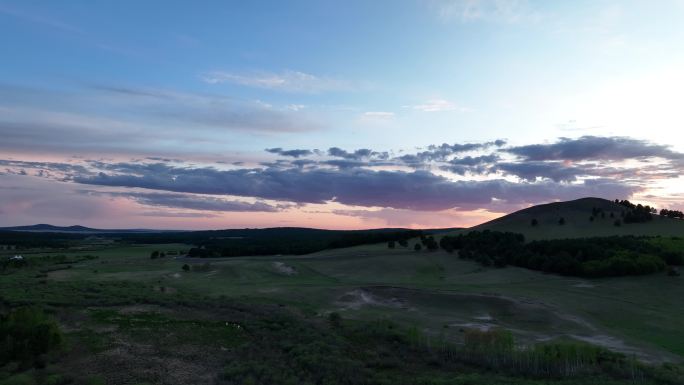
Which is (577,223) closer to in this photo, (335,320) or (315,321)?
(335,320)

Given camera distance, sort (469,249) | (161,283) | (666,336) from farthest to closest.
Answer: (469,249) < (161,283) < (666,336)

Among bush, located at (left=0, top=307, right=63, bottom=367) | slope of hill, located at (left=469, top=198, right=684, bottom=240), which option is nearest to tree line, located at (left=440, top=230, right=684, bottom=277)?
slope of hill, located at (left=469, top=198, right=684, bottom=240)

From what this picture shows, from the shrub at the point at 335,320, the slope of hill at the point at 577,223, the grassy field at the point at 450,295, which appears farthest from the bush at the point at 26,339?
the slope of hill at the point at 577,223

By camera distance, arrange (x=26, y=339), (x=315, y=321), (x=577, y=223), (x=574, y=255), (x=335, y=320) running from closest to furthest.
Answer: (x=26, y=339) < (x=335, y=320) < (x=315, y=321) < (x=574, y=255) < (x=577, y=223)

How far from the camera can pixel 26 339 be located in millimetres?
33875

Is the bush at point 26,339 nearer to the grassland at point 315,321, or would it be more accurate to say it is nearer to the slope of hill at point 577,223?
the grassland at point 315,321

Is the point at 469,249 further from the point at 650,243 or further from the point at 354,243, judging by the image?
the point at 354,243

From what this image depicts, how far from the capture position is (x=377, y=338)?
42.4m

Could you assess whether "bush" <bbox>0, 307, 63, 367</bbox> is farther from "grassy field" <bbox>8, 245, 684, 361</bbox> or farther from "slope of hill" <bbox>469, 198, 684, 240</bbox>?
"slope of hill" <bbox>469, 198, 684, 240</bbox>

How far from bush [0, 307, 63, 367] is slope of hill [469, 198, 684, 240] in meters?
116

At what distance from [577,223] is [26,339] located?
14010 cm

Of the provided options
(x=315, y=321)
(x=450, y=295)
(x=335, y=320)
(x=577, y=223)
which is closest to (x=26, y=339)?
(x=315, y=321)

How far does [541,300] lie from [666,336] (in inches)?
596

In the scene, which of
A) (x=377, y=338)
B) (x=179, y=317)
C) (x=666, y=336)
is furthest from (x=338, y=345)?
(x=666, y=336)
